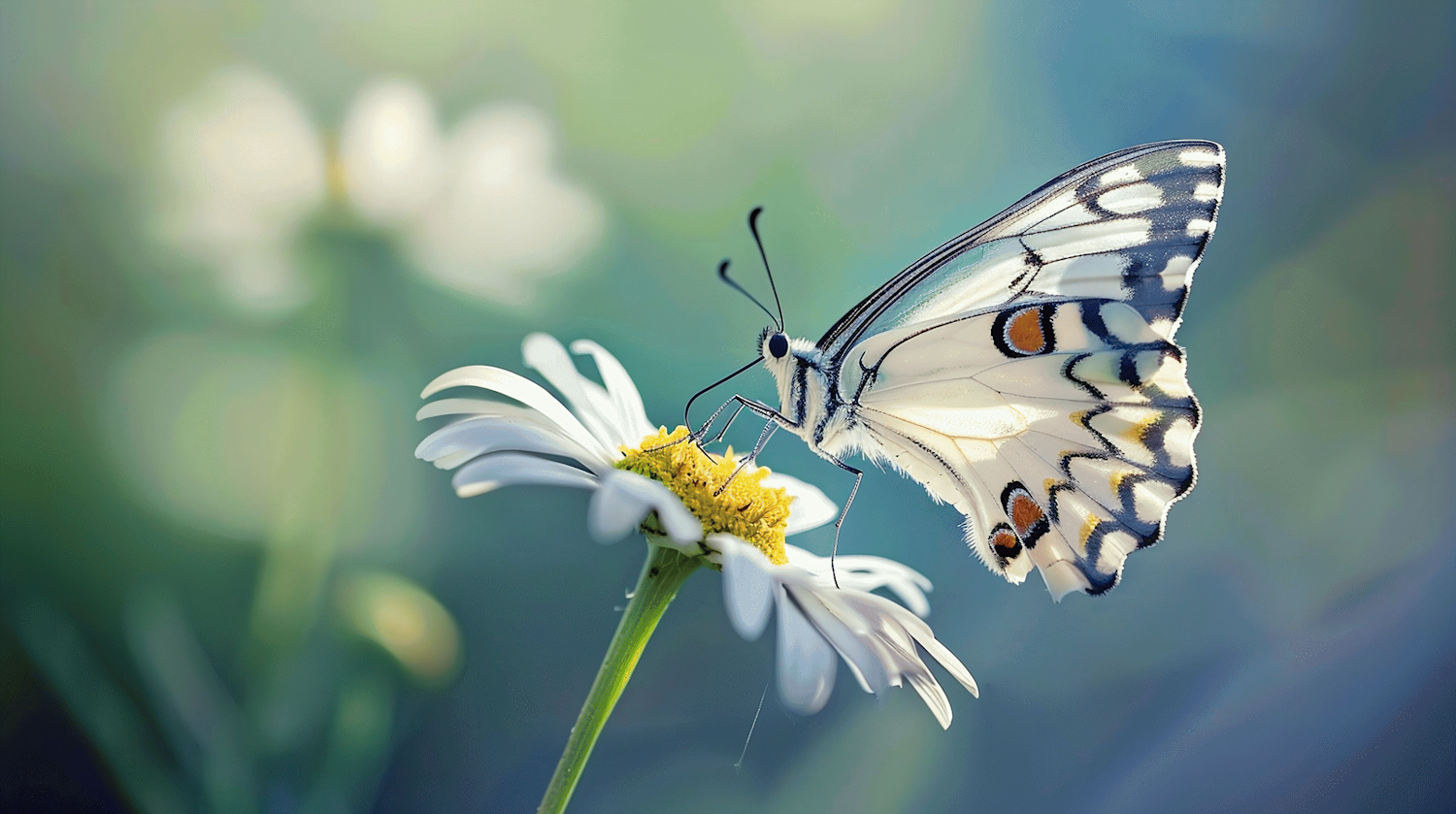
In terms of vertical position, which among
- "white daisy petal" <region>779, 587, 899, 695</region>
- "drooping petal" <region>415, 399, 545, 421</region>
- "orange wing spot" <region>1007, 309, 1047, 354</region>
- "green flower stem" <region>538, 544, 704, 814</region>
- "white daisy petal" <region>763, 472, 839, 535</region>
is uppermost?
"orange wing spot" <region>1007, 309, 1047, 354</region>

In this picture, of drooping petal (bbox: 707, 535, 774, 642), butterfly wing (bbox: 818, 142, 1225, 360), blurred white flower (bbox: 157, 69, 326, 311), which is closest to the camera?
drooping petal (bbox: 707, 535, 774, 642)

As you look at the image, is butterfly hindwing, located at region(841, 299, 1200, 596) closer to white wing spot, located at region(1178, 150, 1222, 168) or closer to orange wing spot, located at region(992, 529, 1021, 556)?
orange wing spot, located at region(992, 529, 1021, 556)

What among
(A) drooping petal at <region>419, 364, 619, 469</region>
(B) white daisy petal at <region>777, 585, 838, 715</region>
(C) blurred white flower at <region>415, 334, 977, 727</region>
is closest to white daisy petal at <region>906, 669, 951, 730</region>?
(C) blurred white flower at <region>415, 334, 977, 727</region>

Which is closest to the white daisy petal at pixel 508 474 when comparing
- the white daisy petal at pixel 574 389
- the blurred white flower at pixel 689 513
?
the blurred white flower at pixel 689 513

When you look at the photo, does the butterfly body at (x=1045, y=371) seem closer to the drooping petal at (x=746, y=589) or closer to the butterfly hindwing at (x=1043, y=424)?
the butterfly hindwing at (x=1043, y=424)

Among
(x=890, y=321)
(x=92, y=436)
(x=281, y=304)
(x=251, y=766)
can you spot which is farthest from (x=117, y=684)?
(x=890, y=321)
